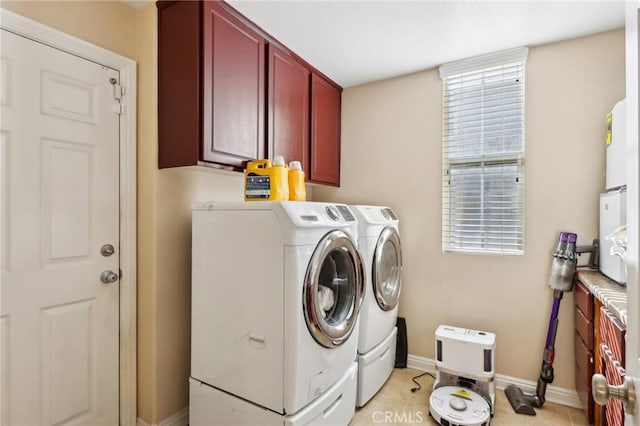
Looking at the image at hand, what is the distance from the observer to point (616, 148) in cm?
179

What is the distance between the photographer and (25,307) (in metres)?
1.48

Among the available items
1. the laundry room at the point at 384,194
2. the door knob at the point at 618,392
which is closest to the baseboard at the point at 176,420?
the laundry room at the point at 384,194

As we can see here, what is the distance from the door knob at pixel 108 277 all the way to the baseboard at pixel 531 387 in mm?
2214

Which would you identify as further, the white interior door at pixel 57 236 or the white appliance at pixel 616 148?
the white appliance at pixel 616 148

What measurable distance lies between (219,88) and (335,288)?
127cm

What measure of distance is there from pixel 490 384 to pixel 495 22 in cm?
219

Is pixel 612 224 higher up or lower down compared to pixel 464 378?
higher up

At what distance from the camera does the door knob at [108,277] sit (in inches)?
68.3

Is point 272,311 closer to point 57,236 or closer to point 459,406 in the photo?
point 57,236

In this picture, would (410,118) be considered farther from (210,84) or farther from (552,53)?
(210,84)

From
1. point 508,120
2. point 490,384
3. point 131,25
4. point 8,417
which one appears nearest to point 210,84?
point 131,25

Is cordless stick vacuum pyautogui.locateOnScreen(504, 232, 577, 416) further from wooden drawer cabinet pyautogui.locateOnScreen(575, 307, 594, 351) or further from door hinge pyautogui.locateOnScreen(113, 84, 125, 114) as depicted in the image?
door hinge pyautogui.locateOnScreen(113, 84, 125, 114)

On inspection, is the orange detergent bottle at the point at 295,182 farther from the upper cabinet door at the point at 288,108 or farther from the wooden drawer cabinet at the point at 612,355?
the wooden drawer cabinet at the point at 612,355

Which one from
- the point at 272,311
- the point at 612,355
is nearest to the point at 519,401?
the point at 612,355
